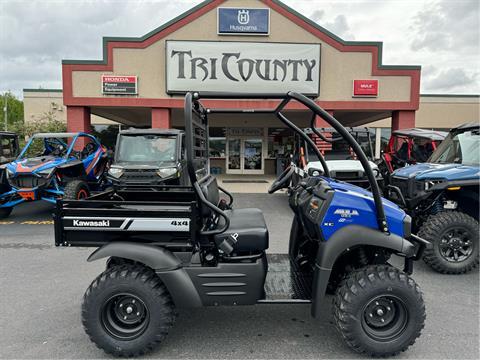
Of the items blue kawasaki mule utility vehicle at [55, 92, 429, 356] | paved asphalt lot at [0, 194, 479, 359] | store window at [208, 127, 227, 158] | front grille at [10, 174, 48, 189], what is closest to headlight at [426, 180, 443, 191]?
paved asphalt lot at [0, 194, 479, 359]

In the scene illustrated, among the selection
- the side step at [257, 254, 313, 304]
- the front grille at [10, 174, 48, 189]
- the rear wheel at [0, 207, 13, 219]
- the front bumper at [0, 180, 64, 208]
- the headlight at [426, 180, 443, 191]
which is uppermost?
the headlight at [426, 180, 443, 191]

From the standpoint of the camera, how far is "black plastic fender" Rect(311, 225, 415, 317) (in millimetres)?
2580

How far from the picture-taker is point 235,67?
12.9m

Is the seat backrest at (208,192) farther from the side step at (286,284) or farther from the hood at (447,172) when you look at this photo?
the hood at (447,172)

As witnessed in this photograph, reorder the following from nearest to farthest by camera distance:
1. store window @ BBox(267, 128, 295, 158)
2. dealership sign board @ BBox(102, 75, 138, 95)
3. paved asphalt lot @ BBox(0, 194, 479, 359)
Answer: paved asphalt lot @ BBox(0, 194, 479, 359) → dealership sign board @ BBox(102, 75, 138, 95) → store window @ BBox(267, 128, 295, 158)

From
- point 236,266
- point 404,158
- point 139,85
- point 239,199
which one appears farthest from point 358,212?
point 139,85

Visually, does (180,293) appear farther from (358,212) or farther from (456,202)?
(456,202)

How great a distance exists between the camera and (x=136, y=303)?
8.79 feet

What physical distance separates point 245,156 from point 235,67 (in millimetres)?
6917

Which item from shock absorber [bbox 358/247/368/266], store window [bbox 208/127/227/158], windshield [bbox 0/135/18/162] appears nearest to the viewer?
shock absorber [bbox 358/247/368/266]

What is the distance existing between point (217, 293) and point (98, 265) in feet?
8.82

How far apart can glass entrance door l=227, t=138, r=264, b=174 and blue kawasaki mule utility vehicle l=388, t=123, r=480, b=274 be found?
46.4 feet

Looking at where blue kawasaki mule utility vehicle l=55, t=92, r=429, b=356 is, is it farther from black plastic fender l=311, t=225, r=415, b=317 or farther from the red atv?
the red atv

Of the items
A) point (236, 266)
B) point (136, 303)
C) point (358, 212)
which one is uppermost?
point (358, 212)
